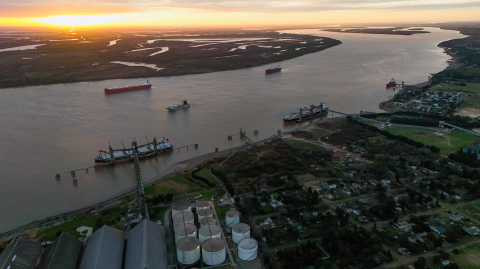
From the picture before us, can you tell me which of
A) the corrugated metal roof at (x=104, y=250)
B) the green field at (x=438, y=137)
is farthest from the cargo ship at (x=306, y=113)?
the corrugated metal roof at (x=104, y=250)

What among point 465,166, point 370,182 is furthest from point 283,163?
point 465,166

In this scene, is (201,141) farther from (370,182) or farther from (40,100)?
(40,100)

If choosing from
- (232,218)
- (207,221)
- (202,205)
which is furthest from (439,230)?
(202,205)

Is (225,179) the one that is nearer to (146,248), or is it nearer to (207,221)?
(207,221)

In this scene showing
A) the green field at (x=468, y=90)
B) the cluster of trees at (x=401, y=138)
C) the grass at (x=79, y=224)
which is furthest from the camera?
the green field at (x=468, y=90)

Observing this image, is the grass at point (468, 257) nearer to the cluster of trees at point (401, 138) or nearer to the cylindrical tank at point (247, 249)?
the cylindrical tank at point (247, 249)

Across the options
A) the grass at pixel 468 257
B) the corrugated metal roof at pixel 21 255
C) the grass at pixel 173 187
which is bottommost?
the grass at pixel 173 187

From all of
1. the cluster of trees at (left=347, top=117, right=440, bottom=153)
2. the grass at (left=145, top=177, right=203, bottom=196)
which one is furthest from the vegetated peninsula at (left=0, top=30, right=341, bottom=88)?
the grass at (left=145, top=177, right=203, bottom=196)

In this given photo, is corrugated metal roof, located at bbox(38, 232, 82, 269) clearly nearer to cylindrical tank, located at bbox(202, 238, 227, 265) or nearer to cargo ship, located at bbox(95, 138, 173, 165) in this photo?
cylindrical tank, located at bbox(202, 238, 227, 265)
